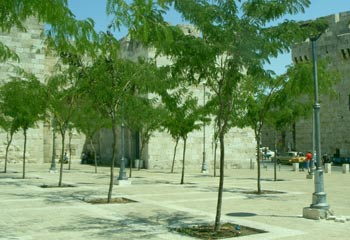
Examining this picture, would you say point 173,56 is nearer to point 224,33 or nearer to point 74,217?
point 224,33

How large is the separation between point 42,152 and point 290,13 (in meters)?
31.8

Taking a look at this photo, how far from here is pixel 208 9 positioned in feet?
27.3

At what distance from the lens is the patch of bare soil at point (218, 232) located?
8.36m

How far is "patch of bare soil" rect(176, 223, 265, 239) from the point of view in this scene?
329 inches

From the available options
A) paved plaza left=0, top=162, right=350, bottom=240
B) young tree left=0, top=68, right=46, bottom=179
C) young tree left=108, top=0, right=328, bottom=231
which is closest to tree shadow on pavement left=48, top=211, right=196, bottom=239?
paved plaza left=0, top=162, right=350, bottom=240

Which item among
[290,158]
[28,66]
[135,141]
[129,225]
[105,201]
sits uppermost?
[28,66]

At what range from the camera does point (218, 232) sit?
857 cm

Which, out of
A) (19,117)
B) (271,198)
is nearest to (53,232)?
(271,198)

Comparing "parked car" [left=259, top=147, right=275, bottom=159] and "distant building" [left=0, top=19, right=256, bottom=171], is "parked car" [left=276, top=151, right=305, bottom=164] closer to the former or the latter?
"distant building" [left=0, top=19, right=256, bottom=171]

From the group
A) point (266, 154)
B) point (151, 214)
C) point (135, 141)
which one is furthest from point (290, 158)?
point (151, 214)

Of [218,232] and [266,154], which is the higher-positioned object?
[266,154]

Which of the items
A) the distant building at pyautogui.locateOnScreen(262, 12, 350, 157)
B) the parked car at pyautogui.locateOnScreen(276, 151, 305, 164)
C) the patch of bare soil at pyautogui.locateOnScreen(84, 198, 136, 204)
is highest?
the distant building at pyautogui.locateOnScreen(262, 12, 350, 157)

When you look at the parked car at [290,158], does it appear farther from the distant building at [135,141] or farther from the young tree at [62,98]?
the young tree at [62,98]

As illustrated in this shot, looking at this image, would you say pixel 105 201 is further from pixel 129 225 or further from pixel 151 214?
pixel 129 225
